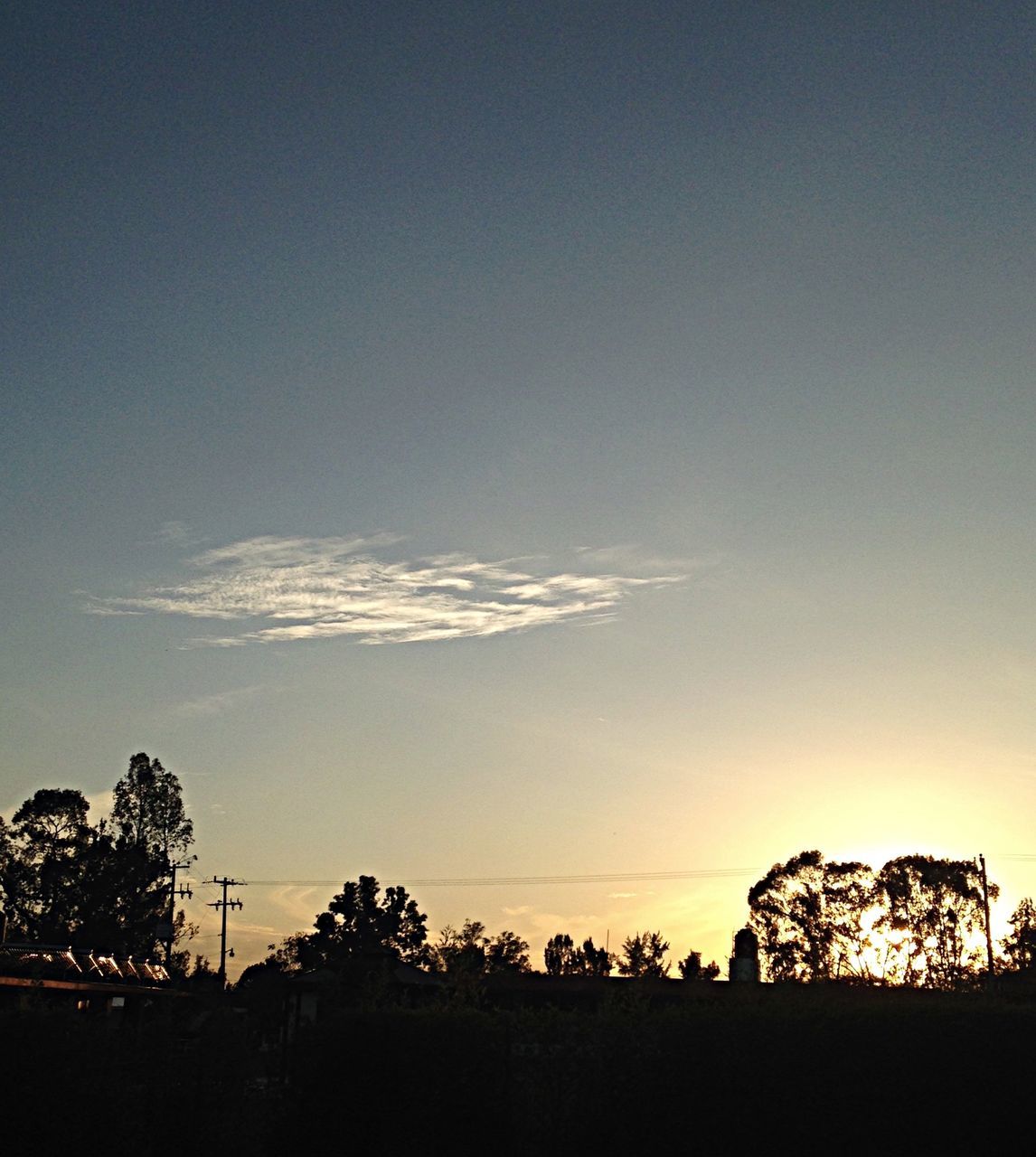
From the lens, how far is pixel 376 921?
376 feet

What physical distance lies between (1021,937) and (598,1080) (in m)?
62.3

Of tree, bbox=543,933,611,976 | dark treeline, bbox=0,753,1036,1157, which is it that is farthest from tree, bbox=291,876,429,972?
dark treeline, bbox=0,753,1036,1157

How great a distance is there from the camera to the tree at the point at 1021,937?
69312 mm

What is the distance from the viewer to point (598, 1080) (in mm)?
17953

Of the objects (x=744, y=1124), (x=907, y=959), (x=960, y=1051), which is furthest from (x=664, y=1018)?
(x=907, y=959)

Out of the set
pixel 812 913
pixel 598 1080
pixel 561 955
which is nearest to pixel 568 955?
pixel 561 955

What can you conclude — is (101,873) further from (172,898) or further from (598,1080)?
(598,1080)

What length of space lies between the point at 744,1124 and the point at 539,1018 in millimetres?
3438

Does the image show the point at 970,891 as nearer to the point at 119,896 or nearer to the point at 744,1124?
the point at 119,896

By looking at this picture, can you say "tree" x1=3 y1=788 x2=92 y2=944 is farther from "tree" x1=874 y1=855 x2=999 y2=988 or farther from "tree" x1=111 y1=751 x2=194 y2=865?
"tree" x1=874 y1=855 x2=999 y2=988

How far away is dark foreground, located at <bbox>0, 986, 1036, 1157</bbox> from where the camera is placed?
17.4 metres

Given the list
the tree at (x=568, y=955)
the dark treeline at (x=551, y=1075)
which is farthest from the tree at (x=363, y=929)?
the dark treeline at (x=551, y=1075)

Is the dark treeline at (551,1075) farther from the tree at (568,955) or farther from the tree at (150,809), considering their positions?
the tree at (568,955)

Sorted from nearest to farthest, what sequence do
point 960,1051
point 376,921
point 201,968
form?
point 960,1051, point 201,968, point 376,921
